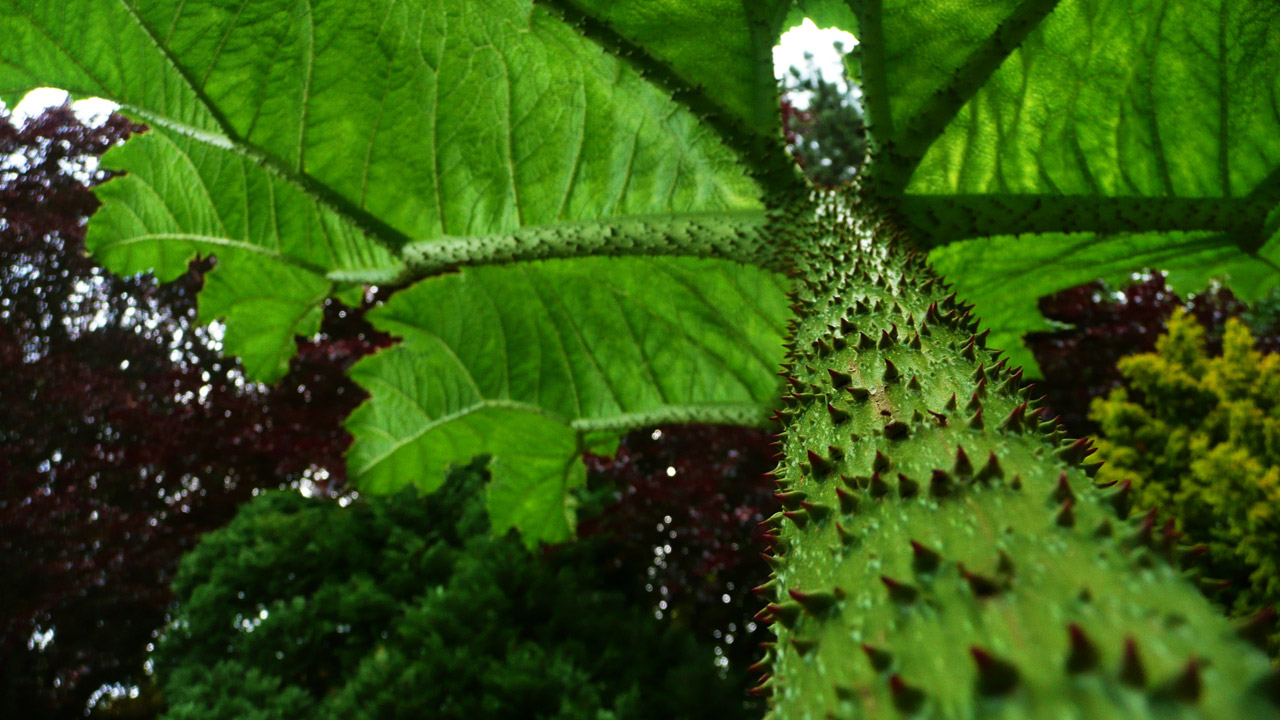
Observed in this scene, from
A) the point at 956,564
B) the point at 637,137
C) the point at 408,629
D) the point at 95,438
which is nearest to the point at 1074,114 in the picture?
the point at 637,137

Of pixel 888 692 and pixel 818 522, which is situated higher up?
pixel 818 522

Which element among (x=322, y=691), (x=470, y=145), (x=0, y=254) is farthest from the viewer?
(x=0, y=254)

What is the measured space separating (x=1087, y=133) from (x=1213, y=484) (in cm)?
515

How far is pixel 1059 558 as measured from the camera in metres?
0.63

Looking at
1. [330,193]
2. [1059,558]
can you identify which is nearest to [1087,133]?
[1059,558]

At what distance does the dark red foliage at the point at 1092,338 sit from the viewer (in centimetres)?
766

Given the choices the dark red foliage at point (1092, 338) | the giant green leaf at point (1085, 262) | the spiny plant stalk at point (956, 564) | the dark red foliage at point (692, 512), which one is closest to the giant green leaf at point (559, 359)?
the giant green leaf at point (1085, 262)

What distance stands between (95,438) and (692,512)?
7473mm

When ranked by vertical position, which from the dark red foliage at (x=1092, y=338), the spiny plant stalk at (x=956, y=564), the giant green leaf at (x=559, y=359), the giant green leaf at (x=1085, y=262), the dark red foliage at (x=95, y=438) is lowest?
the spiny plant stalk at (x=956, y=564)

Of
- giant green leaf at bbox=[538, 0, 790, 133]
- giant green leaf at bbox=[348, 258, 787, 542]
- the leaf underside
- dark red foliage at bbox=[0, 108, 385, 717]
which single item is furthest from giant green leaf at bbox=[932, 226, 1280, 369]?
dark red foliage at bbox=[0, 108, 385, 717]

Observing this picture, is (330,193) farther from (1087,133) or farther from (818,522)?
(1087,133)

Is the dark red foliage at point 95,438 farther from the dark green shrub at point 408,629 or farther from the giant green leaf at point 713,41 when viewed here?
the giant green leaf at point 713,41

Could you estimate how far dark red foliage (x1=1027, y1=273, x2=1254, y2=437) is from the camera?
7.66 m

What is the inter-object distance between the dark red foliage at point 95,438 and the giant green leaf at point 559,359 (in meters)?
5.40
